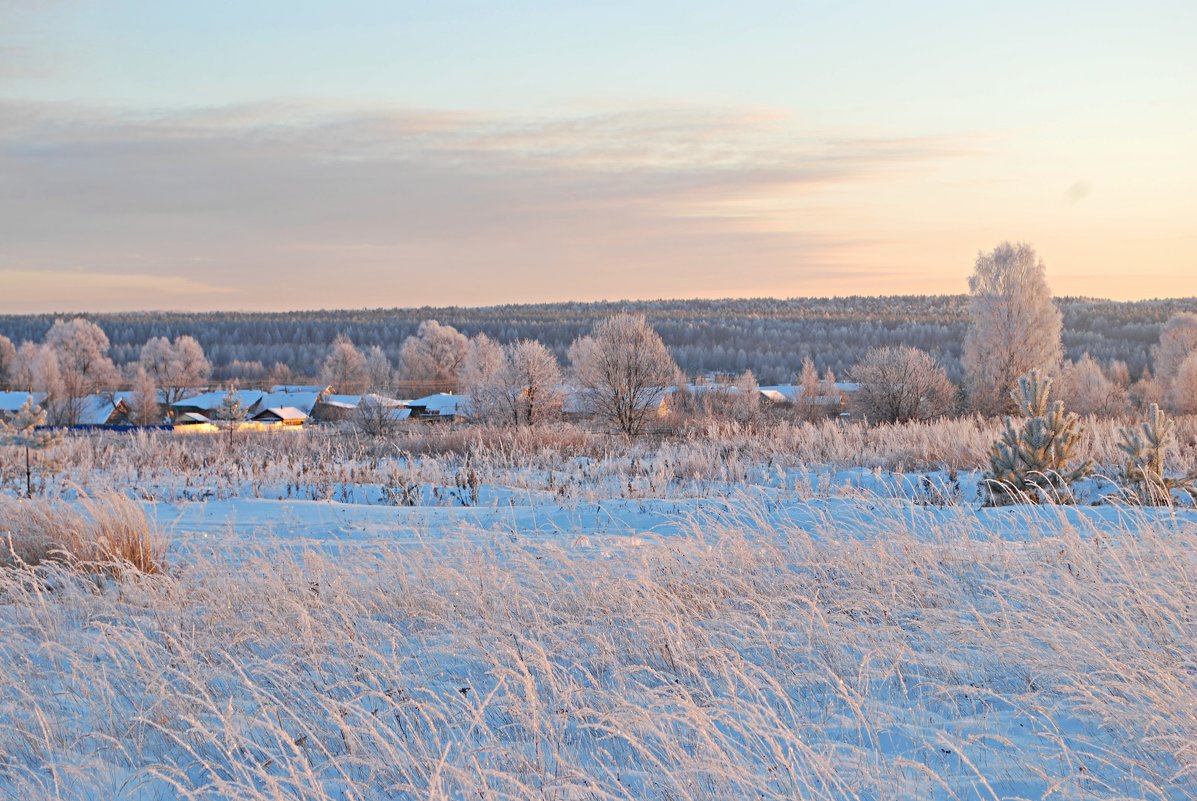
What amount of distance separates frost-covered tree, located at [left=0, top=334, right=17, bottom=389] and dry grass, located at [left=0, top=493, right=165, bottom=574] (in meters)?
97.5

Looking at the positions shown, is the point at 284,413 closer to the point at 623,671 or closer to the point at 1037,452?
the point at 1037,452

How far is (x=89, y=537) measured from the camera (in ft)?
23.1

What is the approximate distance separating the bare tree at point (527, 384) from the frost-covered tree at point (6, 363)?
2886 inches

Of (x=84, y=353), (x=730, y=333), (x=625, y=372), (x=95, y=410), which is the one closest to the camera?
(x=625, y=372)

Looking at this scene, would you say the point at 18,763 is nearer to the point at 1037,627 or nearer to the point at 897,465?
the point at 1037,627

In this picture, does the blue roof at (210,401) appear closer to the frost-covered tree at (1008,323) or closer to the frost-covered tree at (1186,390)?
the frost-covered tree at (1008,323)

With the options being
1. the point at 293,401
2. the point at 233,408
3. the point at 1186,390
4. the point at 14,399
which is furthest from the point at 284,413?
the point at 1186,390

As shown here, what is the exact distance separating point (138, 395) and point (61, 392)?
6.01 m

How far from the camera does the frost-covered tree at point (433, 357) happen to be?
4122 inches

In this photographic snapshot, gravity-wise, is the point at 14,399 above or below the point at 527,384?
below

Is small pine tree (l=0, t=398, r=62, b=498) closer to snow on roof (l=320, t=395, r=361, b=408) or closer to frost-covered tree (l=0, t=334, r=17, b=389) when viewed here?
snow on roof (l=320, t=395, r=361, b=408)

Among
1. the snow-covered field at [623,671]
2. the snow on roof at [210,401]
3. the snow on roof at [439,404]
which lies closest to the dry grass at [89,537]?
the snow-covered field at [623,671]

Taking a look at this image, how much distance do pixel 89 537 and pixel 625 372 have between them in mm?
25425

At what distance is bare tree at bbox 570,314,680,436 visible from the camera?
32.0 metres
